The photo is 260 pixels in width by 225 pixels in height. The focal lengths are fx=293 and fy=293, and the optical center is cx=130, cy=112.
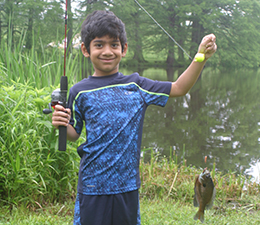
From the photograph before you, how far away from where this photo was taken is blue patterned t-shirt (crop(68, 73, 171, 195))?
1601 millimetres

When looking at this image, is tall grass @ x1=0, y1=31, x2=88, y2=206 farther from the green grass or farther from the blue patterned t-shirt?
the blue patterned t-shirt

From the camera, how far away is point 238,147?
24.4 feet

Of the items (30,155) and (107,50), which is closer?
(107,50)

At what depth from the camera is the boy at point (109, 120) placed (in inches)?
63.0

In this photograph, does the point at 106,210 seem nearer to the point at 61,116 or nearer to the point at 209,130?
the point at 61,116

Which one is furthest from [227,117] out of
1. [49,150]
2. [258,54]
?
[258,54]

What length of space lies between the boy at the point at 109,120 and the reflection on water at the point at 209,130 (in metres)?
3.90

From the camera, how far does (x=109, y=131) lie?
160cm

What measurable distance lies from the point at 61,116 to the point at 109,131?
28 cm

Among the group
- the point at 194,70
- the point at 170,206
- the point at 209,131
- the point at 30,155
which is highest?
the point at 194,70

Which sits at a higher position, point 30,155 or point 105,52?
point 105,52

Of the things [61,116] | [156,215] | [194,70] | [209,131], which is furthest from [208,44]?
[209,131]

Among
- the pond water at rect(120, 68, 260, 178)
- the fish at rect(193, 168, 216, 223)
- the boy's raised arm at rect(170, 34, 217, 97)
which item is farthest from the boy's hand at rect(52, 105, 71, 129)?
the pond water at rect(120, 68, 260, 178)

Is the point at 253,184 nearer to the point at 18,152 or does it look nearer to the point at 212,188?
the point at 212,188
